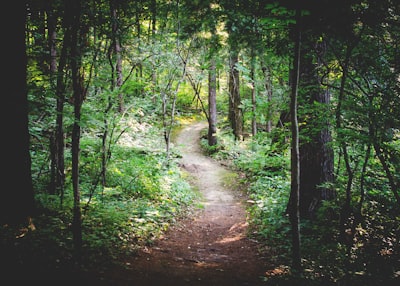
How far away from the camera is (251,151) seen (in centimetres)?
1672

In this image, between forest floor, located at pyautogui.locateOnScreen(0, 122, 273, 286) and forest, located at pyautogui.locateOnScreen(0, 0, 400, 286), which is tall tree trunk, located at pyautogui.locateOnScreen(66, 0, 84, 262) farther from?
forest floor, located at pyautogui.locateOnScreen(0, 122, 273, 286)

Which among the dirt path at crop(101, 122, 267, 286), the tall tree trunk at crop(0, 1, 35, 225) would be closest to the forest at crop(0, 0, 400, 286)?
the tall tree trunk at crop(0, 1, 35, 225)

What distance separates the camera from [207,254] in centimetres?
600

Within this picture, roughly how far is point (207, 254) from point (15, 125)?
469cm

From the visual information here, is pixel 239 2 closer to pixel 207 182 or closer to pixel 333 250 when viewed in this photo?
pixel 333 250

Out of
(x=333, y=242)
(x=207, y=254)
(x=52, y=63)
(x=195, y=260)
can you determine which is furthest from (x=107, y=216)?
(x=333, y=242)

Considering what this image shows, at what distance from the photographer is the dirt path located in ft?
14.8

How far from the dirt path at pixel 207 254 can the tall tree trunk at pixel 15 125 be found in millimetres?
2296

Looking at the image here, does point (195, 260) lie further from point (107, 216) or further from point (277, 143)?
point (277, 143)

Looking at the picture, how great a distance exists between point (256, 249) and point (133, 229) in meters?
2.92

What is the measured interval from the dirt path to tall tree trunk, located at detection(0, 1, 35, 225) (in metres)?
2.30

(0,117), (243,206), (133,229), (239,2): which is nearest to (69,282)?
(133,229)

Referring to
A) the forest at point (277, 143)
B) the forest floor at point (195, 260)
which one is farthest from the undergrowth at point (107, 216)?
the forest floor at point (195, 260)

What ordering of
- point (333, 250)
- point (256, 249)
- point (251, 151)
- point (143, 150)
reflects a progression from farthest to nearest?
point (251, 151), point (143, 150), point (256, 249), point (333, 250)
